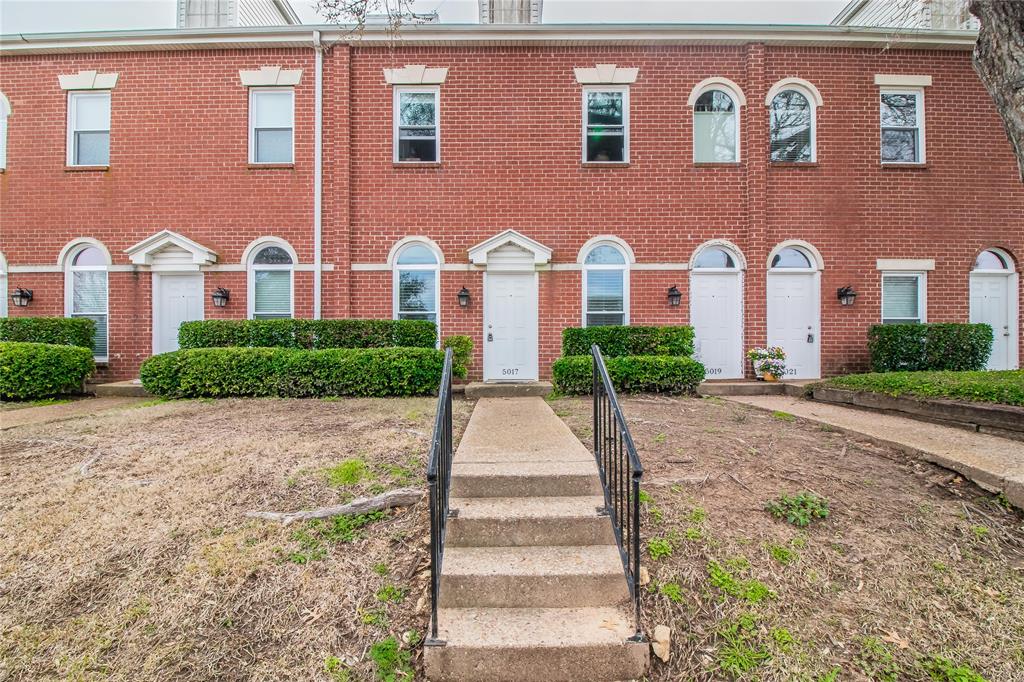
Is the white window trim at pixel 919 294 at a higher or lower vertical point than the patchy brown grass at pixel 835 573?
higher

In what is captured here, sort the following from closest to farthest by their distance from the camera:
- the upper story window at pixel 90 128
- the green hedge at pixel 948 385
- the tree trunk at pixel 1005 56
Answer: the tree trunk at pixel 1005 56
the green hedge at pixel 948 385
the upper story window at pixel 90 128

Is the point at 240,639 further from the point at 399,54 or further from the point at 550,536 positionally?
the point at 399,54

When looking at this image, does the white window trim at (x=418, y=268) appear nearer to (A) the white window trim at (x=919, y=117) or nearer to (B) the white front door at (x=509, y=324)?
(B) the white front door at (x=509, y=324)

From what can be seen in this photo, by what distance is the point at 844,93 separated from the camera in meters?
9.15

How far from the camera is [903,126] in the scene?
9203mm

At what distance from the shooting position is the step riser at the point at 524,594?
2.51 meters

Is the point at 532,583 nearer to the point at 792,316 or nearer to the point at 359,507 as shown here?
the point at 359,507

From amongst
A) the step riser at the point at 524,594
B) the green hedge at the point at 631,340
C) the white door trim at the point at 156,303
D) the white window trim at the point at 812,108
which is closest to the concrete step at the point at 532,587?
the step riser at the point at 524,594

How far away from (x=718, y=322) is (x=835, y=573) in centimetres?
713

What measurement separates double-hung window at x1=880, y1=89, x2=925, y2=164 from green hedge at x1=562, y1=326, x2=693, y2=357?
19.9ft

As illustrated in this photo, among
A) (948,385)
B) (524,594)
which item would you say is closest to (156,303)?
(524,594)

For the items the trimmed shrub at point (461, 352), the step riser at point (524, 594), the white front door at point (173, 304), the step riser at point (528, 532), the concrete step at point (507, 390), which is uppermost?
the white front door at point (173, 304)

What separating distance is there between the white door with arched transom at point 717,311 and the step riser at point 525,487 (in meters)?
6.82

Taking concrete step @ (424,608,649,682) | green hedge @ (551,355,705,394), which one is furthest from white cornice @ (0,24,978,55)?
concrete step @ (424,608,649,682)
